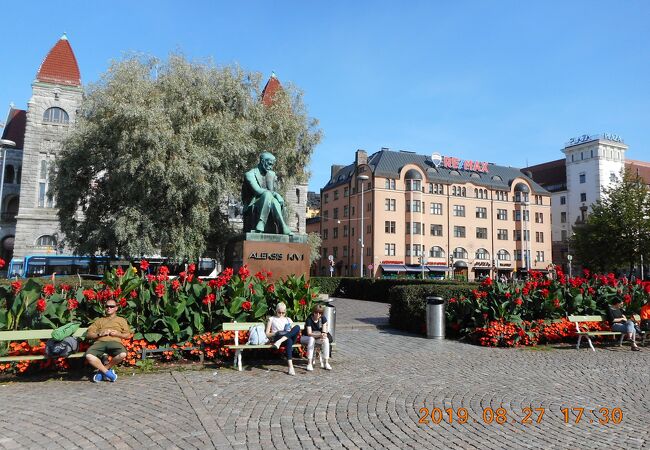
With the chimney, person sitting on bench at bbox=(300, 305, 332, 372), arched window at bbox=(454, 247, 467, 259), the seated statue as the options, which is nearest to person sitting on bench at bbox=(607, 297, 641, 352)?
person sitting on bench at bbox=(300, 305, 332, 372)

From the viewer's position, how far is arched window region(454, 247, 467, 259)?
208 feet

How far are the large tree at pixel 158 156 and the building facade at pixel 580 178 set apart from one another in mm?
63997

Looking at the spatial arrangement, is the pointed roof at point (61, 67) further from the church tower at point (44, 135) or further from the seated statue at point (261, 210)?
the seated statue at point (261, 210)

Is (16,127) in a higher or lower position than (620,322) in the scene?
higher

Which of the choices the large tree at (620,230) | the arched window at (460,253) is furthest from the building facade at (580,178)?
the large tree at (620,230)

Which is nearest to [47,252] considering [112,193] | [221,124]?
[112,193]

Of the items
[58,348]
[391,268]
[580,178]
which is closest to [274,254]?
[58,348]

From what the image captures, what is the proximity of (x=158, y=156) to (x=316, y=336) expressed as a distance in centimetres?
1405

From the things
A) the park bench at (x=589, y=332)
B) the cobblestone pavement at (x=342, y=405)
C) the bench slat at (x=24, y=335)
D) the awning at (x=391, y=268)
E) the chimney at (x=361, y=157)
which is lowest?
the cobblestone pavement at (x=342, y=405)

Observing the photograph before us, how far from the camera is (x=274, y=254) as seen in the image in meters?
13.6

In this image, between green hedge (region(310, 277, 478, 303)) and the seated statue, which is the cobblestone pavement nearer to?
the seated statue

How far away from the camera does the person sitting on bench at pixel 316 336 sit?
845cm

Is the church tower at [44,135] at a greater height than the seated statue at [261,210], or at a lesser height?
greater

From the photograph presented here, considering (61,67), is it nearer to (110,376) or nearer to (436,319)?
(436,319)
